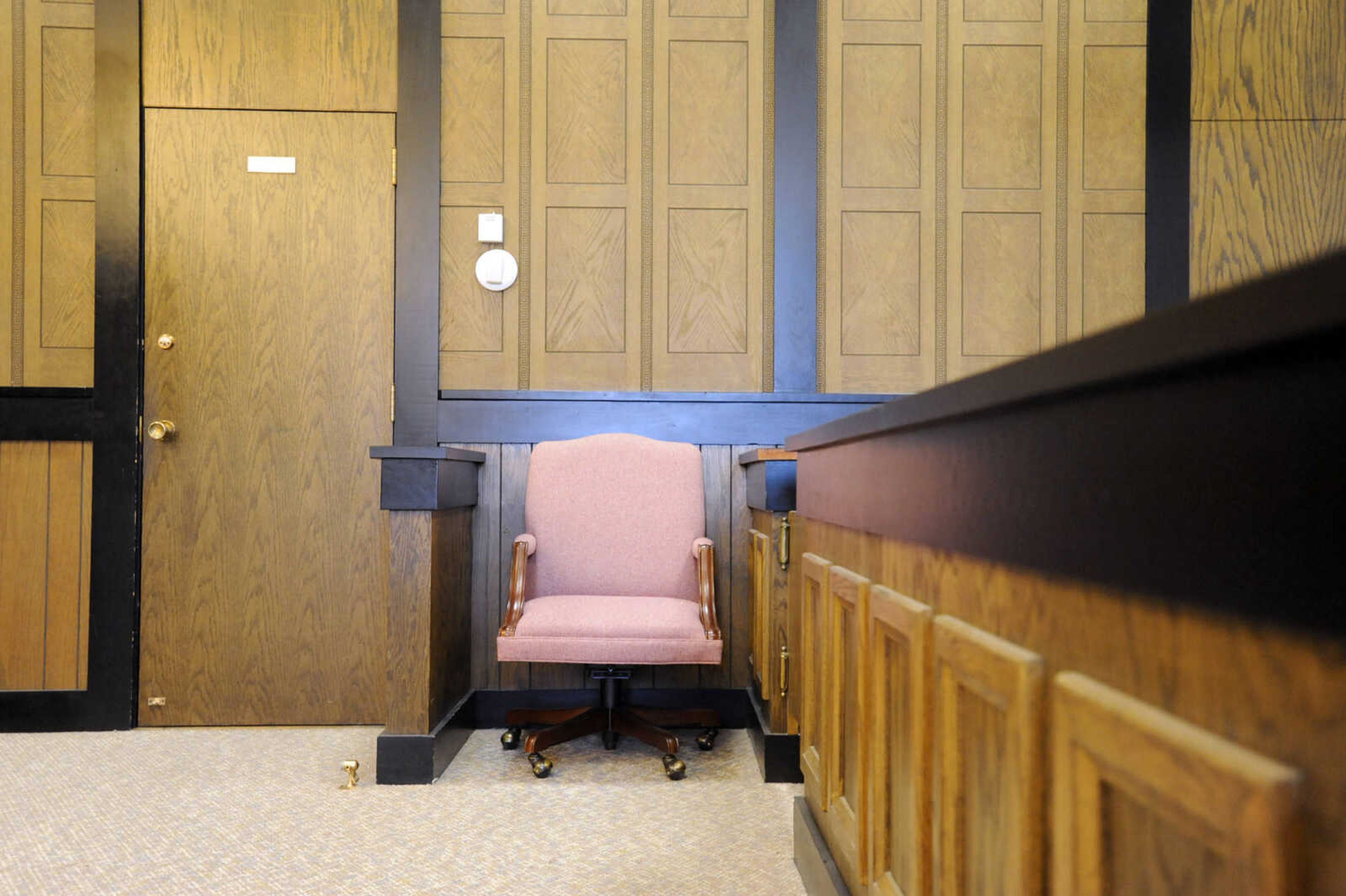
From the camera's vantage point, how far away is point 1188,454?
0.56 meters

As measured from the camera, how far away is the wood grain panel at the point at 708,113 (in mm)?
3426

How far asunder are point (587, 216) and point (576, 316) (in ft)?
1.31

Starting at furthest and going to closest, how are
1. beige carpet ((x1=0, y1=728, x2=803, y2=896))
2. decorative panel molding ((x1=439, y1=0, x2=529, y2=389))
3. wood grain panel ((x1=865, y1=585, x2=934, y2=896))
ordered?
decorative panel molding ((x1=439, y1=0, x2=529, y2=389)), beige carpet ((x1=0, y1=728, x2=803, y2=896)), wood grain panel ((x1=865, y1=585, x2=934, y2=896))

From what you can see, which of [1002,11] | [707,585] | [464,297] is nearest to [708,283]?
[464,297]

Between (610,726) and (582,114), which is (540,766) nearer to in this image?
(610,726)

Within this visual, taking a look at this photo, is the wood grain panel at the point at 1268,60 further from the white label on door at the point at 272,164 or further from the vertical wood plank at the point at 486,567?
the white label on door at the point at 272,164

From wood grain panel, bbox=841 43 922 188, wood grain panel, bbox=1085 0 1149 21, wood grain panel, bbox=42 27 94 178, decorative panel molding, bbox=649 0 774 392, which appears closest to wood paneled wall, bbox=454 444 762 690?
decorative panel molding, bbox=649 0 774 392

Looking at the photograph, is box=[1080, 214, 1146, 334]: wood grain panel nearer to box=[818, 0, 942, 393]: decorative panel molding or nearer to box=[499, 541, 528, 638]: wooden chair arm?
box=[818, 0, 942, 393]: decorative panel molding

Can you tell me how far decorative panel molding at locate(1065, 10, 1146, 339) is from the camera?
11.3 ft

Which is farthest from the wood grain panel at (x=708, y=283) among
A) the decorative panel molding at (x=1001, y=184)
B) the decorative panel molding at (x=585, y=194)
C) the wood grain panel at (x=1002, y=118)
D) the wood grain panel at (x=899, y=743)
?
the wood grain panel at (x=899, y=743)

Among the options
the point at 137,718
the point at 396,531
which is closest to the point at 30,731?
the point at 137,718

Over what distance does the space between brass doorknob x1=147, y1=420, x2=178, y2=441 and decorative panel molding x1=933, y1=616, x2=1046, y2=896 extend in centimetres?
319

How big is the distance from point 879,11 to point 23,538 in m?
3.96

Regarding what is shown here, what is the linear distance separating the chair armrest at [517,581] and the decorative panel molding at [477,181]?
718mm
